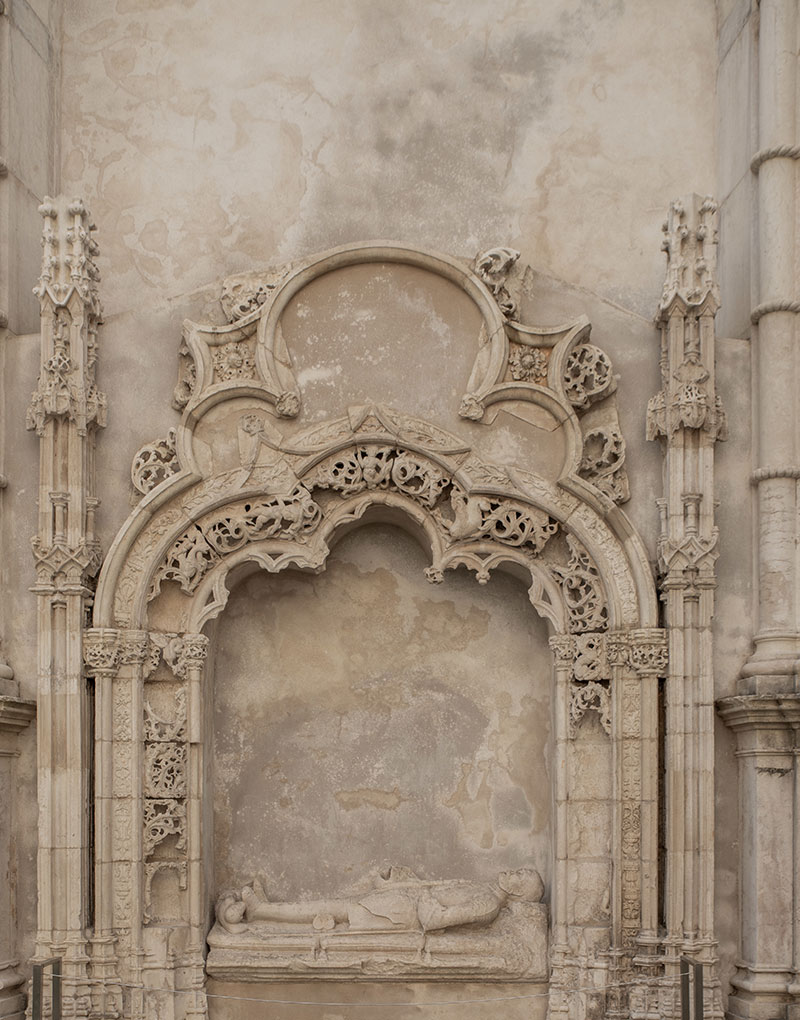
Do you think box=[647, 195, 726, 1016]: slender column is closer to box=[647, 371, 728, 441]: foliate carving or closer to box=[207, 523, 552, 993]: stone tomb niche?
box=[647, 371, 728, 441]: foliate carving

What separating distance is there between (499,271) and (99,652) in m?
3.77

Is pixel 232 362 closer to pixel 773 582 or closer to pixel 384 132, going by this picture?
pixel 384 132

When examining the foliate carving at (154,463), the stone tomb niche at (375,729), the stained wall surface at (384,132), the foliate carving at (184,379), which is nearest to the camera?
the foliate carving at (154,463)

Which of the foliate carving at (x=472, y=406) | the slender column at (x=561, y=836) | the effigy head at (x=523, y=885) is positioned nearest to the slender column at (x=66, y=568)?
the foliate carving at (x=472, y=406)

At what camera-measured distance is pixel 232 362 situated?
381 inches

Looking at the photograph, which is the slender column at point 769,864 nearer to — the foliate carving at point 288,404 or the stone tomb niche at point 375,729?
the stone tomb niche at point 375,729

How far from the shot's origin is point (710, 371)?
30.6 ft

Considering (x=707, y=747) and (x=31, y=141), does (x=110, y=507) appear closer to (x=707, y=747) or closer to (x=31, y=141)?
(x=31, y=141)

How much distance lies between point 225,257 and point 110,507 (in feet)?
8.66

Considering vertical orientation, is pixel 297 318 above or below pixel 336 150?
below

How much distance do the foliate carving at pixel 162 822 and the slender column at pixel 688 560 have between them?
3.24 meters

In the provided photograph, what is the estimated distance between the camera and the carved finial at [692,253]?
9328 mm

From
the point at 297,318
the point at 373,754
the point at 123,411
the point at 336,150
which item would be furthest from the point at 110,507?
the point at 336,150

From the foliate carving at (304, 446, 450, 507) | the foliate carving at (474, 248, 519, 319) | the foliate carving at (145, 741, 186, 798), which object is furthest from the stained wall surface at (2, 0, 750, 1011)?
the foliate carving at (145, 741, 186, 798)
